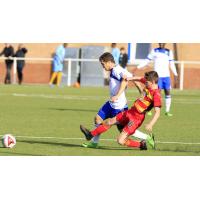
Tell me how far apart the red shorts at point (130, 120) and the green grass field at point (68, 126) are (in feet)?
1.20

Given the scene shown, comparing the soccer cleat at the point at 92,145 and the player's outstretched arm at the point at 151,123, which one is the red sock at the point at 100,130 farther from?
the player's outstretched arm at the point at 151,123

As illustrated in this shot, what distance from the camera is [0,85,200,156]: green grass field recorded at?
1534 cm

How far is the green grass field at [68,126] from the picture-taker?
50.3 ft

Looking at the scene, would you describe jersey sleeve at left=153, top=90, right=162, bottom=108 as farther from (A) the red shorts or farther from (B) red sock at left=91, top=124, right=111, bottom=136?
(B) red sock at left=91, top=124, right=111, bottom=136

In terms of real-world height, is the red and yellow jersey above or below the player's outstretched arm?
above

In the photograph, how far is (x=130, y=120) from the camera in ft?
52.5

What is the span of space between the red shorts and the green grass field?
365 millimetres

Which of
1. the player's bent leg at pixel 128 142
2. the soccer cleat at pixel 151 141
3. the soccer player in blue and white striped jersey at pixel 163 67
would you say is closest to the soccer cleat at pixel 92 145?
the player's bent leg at pixel 128 142

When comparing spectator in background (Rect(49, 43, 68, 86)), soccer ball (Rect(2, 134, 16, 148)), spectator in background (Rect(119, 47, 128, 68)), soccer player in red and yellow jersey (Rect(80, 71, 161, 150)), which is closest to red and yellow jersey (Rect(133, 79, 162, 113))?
soccer player in red and yellow jersey (Rect(80, 71, 161, 150))

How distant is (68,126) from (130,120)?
526 cm

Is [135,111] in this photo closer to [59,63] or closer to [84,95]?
[84,95]
